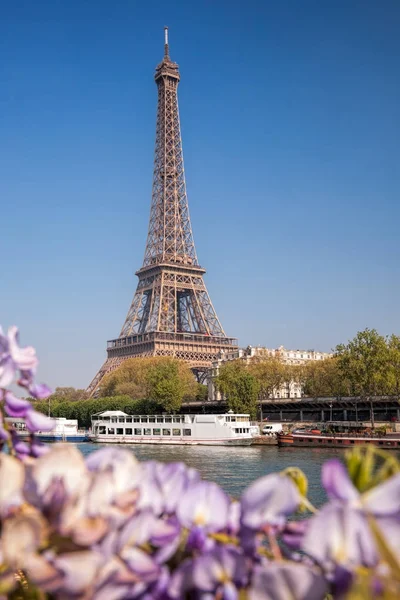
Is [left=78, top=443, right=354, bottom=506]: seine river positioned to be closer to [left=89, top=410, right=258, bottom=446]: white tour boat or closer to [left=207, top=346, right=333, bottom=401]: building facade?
[left=89, top=410, right=258, bottom=446]: white tour boat

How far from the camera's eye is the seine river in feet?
83.7

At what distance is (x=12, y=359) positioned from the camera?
1926 millimetres

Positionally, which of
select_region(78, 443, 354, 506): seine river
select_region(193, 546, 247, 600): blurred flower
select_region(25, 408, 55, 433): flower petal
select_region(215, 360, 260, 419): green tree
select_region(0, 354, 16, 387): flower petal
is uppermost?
select_region(215, 360, 260, 419): green tree

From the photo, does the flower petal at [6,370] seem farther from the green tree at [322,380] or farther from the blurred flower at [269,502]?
the green tree at [322,380]

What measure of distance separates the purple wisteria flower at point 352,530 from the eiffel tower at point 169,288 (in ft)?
269

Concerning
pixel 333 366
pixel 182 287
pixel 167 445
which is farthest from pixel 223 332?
pixel 167 445

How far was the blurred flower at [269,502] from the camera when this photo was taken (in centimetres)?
142

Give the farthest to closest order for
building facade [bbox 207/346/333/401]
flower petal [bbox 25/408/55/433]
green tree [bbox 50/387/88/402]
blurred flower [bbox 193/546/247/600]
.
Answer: green tree [bbox 50/387/88/402], building facade [bbox 207/346/333/401], flower petal [bbox 25/408/55/433], blurred flower [bbox 193/546/247/600]

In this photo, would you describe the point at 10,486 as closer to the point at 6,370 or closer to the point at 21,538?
the point at 21,538

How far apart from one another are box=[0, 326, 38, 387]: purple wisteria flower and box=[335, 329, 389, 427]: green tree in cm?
5148

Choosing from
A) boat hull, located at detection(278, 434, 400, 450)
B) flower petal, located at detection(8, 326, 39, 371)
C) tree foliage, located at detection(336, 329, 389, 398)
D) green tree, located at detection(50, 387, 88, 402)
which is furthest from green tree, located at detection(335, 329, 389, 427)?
green tree, located at detection(50, 387, 88, 402)

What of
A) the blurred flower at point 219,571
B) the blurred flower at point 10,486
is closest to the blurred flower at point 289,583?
the blurred flower at point 219,571

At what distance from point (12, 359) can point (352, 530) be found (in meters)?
1.06

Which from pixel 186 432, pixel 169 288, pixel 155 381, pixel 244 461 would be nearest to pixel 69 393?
pixel 169 288
